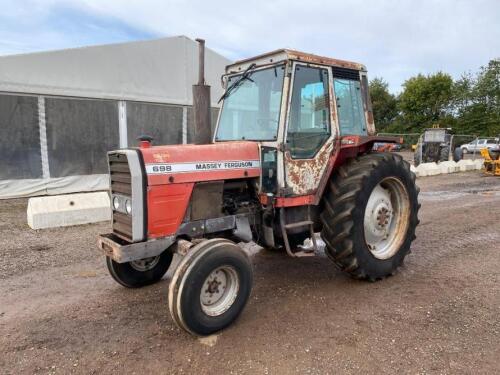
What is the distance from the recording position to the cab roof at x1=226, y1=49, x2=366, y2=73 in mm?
3610

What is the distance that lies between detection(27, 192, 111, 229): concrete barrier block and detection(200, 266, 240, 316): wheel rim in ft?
15.1

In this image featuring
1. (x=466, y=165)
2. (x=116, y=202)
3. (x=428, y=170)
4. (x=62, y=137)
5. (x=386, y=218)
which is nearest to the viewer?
(x=116, y=202)

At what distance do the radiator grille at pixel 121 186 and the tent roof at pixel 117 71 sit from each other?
24.1 ft

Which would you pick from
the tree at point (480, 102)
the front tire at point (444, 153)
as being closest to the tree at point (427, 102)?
the tree at point (480, 102)

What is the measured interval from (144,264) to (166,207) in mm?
1115

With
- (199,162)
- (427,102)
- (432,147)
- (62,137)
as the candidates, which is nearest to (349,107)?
(199,162)

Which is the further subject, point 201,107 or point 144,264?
point 144,264

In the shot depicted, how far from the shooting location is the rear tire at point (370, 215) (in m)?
3.75

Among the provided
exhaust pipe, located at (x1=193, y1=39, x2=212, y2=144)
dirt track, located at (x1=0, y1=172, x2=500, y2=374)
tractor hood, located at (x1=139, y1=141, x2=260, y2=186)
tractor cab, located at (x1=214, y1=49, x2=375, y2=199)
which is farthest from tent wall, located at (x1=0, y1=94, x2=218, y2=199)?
tractor hood, located at (x1=139, y1=141, x2=260, y2=186)

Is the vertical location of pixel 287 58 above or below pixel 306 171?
above

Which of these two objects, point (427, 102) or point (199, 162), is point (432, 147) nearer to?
point (199, 162)

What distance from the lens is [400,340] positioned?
2984 millimetres

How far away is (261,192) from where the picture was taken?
12.1 ft

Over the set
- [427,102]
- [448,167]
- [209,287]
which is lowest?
[209,287]
